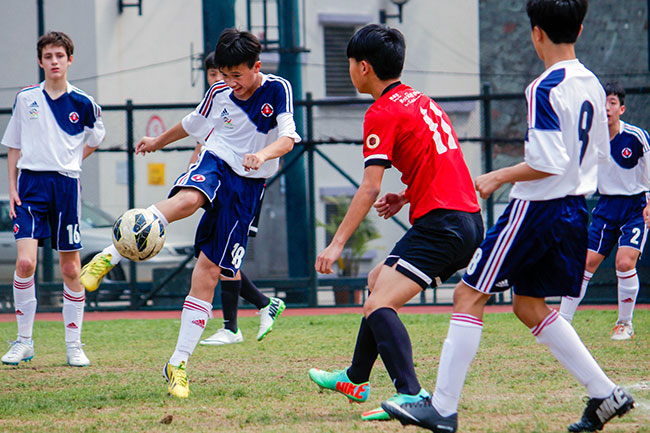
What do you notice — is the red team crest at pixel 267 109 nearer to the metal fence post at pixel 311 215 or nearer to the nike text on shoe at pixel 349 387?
the nike text on shoe at pixel 349 387

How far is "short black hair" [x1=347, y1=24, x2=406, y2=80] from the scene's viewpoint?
3771 mm

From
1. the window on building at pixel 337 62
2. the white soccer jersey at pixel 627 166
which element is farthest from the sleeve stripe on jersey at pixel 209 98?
the window on building at pixel 337 62

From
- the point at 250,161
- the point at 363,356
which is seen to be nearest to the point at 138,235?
the point at 250,161

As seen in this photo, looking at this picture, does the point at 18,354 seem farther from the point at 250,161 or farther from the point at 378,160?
the point at 378,160

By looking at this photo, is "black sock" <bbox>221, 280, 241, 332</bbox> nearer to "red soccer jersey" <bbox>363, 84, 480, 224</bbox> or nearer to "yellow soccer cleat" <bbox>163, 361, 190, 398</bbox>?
"yellow soccer cleat" <bbox>163, 361, 190, 398</bbox>

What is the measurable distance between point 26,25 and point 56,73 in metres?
11.8

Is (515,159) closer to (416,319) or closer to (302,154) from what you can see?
(302,154)

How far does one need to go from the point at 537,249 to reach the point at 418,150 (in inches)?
29.5

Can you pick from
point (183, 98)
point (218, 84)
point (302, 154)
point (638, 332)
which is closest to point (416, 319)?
point (638, 332)

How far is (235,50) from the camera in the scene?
4.78m

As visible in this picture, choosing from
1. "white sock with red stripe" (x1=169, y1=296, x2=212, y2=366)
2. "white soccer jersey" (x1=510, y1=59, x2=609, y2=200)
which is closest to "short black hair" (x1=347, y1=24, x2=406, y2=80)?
"white soccer jersey" (x1=510, y1=59, x2=609, y2=200)

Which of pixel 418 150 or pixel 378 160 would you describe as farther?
pixel 418 150

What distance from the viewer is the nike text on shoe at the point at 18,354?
582cm

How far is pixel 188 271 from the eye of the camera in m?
10.7
